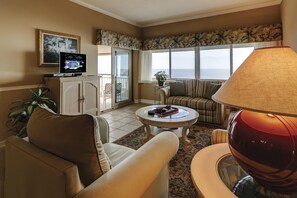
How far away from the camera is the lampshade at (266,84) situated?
60 cm

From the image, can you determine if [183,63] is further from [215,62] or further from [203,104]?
[203,104]

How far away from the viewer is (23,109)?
2.80 m

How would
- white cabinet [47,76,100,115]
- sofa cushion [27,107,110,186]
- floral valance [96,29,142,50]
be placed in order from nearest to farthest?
sofa cushion [27,107,110,186], white cabinet [47,76,100,115], floral valance [96,29,142,50]

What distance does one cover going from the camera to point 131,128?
3.57 m

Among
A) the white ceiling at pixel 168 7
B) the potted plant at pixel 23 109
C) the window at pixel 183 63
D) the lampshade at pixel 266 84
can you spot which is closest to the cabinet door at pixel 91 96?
the potted plant at pixel 23 109

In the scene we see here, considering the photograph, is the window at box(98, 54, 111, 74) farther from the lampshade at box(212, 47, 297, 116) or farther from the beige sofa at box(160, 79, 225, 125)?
the lampshade at box(212, 47, 297, 116)

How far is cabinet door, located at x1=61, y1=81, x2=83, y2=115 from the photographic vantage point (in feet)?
10.5

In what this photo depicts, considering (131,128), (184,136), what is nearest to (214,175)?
(184,136)

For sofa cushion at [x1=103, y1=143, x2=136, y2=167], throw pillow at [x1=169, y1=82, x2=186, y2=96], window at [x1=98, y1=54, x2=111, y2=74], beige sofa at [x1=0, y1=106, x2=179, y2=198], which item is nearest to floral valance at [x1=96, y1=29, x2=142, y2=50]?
window at [x1=98, y1=54, x2=111, y2=74]

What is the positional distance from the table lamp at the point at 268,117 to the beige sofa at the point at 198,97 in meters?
3.04

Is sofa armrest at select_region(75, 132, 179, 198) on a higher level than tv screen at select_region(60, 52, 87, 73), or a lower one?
lower

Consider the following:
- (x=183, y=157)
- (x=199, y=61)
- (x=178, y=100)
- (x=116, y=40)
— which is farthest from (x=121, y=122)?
(x=199, y=61)

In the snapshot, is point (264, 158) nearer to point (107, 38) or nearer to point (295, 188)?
point (295, 188)

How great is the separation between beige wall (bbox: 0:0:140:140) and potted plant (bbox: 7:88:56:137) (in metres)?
0.10
